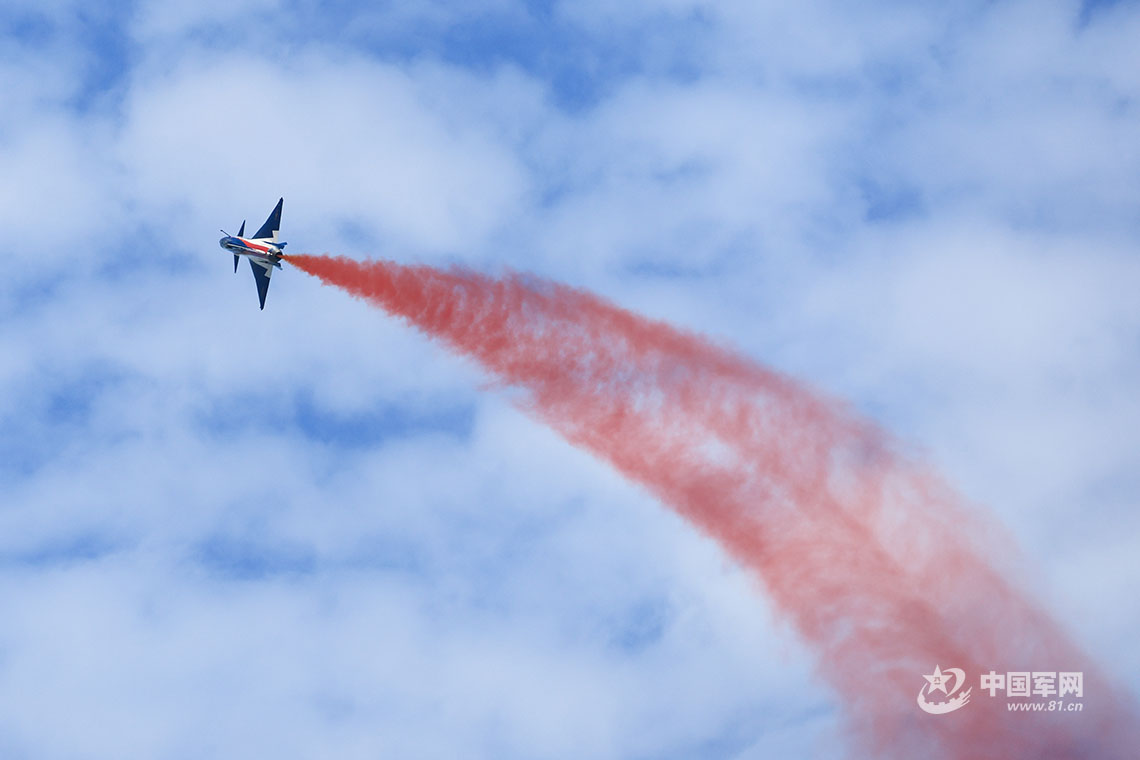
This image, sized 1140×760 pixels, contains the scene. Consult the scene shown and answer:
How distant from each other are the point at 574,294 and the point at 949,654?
112 ft

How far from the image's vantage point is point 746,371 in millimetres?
87562

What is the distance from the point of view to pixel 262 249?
299 ft

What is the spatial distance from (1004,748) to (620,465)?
30086mm

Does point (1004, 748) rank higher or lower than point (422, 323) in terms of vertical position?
lower

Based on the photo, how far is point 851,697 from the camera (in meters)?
80.7

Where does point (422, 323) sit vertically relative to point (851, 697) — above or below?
above

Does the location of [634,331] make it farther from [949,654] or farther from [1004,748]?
[1004,748]

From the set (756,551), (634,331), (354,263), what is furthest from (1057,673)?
(354,263)

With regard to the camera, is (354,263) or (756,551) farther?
(354,263)

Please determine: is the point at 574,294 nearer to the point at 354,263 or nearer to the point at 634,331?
the point at 634,331

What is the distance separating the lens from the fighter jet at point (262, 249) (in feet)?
299

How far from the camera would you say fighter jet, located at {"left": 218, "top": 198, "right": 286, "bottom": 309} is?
91.1 meters

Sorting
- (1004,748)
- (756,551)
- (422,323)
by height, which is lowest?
(1004,748)

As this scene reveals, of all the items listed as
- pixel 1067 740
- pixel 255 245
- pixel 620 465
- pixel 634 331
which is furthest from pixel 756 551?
pixel 255 245
